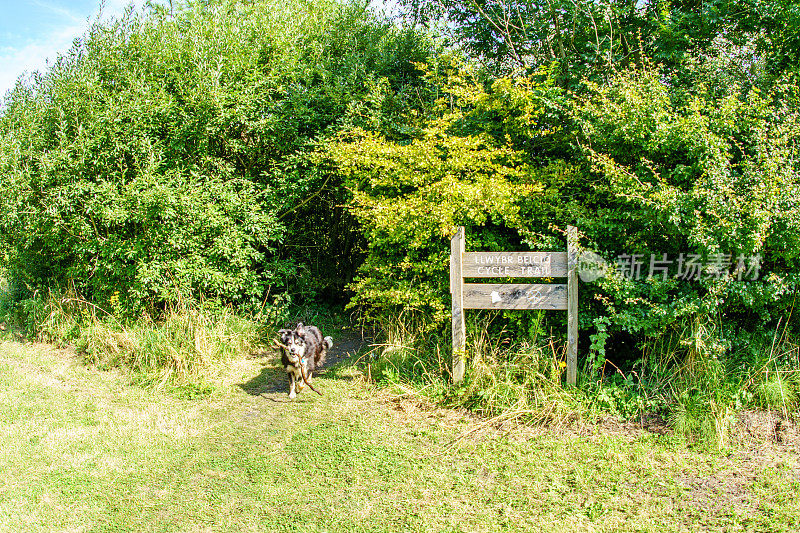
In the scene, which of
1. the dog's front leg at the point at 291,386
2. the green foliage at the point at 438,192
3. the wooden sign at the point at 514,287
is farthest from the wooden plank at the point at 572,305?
the dog's front leg at the point at 291,386

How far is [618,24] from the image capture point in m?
6.88

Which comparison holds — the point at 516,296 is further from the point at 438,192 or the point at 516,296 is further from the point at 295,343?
the point at 295,343

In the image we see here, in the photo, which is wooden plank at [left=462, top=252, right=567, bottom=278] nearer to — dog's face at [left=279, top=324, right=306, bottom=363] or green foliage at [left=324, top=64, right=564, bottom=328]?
green foliage at [left=324, top=64, right=564, bottom=328]

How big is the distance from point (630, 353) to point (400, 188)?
3.02m

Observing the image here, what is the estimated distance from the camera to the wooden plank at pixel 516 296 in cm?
513

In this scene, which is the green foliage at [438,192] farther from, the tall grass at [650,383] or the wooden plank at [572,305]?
the tall grass at [650,383]

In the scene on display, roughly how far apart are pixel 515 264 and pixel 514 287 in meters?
0.22

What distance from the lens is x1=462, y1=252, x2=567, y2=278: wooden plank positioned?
512 centimetres

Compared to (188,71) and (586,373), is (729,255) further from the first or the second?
(188,71)

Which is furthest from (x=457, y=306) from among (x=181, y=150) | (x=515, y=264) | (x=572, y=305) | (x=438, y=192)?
(x=181, y=150)

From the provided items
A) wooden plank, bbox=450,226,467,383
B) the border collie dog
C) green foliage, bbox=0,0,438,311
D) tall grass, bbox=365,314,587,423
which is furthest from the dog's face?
green foliage, bbox=0,0,438,311

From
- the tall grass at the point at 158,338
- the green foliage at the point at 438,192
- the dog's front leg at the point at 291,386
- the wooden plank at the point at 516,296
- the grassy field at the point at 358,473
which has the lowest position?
the grassy field at the point at 358,473

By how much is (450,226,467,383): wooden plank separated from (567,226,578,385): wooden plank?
98cm

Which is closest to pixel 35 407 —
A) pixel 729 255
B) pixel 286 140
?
pixel 286 140
